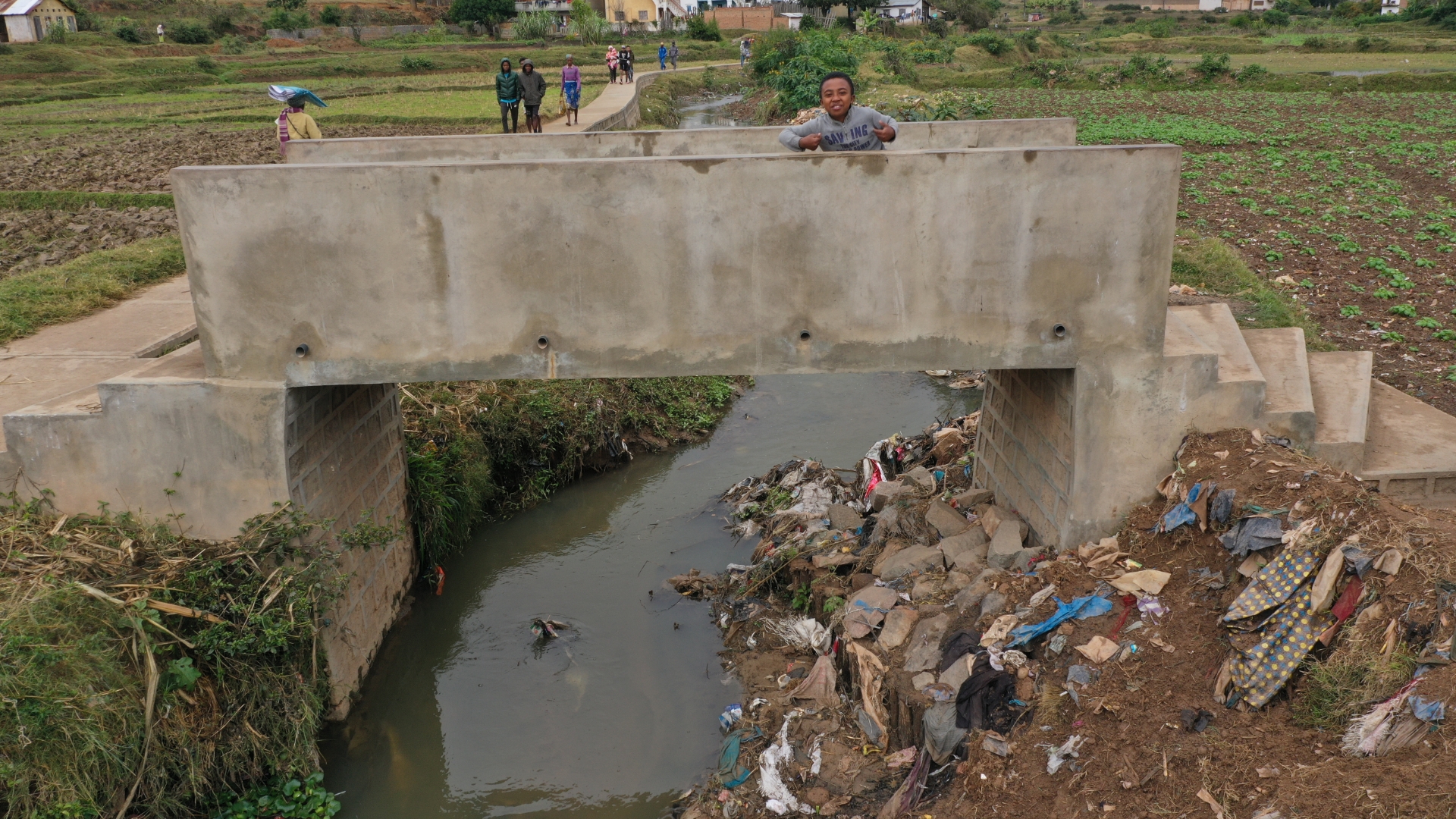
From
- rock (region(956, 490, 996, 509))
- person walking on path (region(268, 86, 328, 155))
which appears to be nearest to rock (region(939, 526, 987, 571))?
rock (region(956, 490, 996, 509))

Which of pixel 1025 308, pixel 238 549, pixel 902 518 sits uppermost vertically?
pixel 1025 308

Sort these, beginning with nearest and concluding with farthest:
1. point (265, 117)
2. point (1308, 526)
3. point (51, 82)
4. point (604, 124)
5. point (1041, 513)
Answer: point (1308, 526), point (1041, 513), point (604, 124), point (265, 117), point (51, 82)

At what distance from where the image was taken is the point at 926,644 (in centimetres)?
675

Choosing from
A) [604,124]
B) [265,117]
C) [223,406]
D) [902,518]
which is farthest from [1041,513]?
[265,117]

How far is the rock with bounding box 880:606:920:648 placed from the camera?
22.9ft

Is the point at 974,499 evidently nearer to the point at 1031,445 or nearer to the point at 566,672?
the point at 1031,445

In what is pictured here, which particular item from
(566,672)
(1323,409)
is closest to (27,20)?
(566,672)

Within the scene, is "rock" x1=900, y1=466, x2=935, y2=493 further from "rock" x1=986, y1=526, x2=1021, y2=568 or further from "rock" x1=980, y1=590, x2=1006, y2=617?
"rock" x1=980, y1=590, x2=1006, y2=617

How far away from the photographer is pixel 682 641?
29.2 feet

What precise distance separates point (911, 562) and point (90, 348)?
710cm

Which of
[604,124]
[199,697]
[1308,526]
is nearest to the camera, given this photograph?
[1308,526]

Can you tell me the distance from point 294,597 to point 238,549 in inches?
18.8

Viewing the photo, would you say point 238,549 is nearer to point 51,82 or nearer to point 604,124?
point 604,124

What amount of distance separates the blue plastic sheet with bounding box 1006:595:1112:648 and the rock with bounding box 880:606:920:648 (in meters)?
0.91
